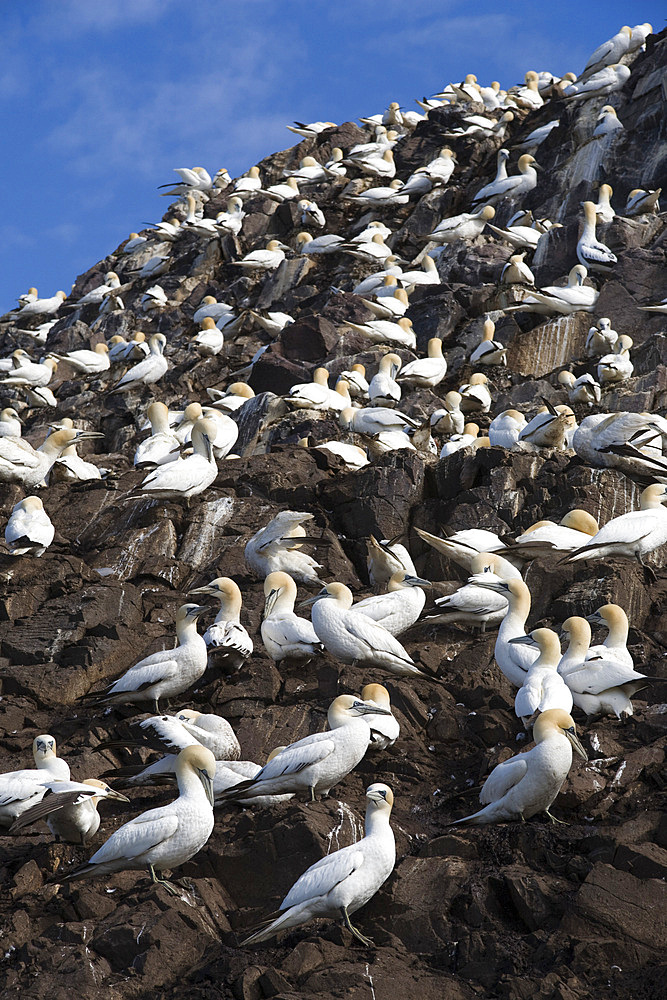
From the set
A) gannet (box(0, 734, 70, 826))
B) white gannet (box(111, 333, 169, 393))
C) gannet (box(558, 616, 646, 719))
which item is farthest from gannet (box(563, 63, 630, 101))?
gannet (box(0, 734, 70, 826))

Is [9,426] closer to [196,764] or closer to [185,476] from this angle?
[185,476]

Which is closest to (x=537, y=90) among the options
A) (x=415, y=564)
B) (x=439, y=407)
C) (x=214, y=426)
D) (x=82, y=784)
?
(x=439, y=407)

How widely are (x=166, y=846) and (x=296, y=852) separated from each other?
773mm

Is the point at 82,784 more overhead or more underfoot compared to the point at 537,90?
more underfoot

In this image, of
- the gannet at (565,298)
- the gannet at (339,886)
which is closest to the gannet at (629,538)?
the gannet at (339,886)

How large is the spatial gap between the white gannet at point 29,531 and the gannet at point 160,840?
5371 millimetres

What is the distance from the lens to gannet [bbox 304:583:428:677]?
903cm

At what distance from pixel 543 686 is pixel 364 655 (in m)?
1.71

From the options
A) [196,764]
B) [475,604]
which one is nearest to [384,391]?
[475,604]

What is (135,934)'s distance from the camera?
599cm

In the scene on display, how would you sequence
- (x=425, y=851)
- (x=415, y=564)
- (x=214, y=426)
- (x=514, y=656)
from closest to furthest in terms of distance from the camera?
(x=425, y=851) < (x=514, y=656) < (x=415, y=564) < (x=214, y=426)

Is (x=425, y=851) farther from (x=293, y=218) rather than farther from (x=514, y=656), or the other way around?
(x=293, y=218)

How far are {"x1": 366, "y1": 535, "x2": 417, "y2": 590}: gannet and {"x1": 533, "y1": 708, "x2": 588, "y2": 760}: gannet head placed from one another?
A: 3815 millimetres

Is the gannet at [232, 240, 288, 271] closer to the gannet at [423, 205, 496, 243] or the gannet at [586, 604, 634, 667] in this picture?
the gannet at [423, 205, 496, 243]
